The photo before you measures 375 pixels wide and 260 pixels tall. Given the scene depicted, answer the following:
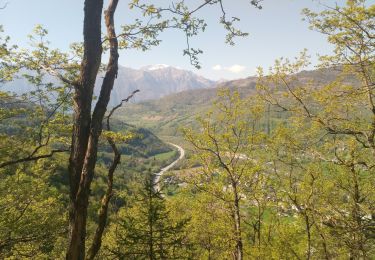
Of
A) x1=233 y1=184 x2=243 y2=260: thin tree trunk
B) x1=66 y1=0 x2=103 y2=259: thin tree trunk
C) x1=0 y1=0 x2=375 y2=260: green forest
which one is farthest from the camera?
x1=233 y1=184 x2=243 y2=260: thin tree trunk

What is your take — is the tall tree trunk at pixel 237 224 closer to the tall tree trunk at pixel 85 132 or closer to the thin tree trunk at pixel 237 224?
the thin tree trunk at pixel 237 224

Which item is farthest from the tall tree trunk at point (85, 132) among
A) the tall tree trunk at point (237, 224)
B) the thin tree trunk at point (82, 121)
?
the tall tree trunk at point (237, 224)

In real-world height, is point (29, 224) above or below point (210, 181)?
below

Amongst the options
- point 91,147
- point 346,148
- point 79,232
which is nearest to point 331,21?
point 346,148

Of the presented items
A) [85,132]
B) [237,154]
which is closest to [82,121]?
[85,132]

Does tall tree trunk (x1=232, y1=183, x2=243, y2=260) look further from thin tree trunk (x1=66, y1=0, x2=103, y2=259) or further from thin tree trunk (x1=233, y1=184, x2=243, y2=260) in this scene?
thin tree trunk (x1=66, y1=0, x2=103, y2=259)

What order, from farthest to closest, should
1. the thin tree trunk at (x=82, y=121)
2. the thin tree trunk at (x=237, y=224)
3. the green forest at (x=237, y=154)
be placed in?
1. the thin tree trunk at (x=237, y=224)
2. the green forest at (x=237, y=154)
3. the thin tree trunk at (x=82, y=121)

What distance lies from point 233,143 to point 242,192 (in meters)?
3.19

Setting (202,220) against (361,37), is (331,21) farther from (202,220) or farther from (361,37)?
(202,220)

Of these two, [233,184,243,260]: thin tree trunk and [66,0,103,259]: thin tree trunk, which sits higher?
[66,0,103,259]: thin tree trunk

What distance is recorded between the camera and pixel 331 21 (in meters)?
15.8

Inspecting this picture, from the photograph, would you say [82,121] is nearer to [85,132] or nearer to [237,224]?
[85,132]

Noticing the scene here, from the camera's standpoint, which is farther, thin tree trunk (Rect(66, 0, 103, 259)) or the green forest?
the green forest

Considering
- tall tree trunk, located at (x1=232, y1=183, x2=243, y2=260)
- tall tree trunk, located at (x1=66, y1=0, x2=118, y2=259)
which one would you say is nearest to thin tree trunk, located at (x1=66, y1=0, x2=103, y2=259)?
tall tree trunk, located at (x1=66, y1=0, x2=118, y2=259)
